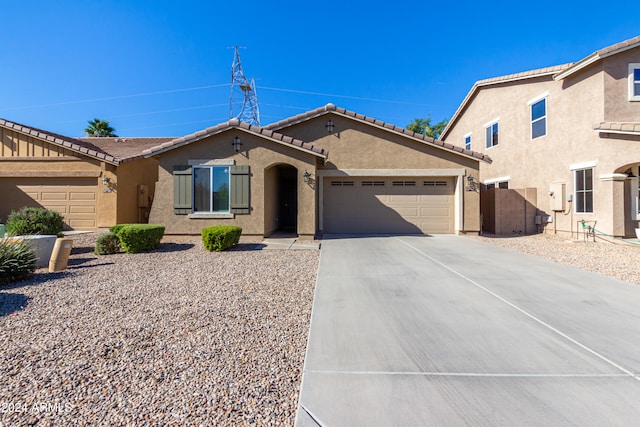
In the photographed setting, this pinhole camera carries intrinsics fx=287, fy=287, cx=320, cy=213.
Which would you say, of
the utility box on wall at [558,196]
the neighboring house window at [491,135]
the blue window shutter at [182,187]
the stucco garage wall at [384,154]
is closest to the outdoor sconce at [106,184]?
the blue window shutter at [182,187]

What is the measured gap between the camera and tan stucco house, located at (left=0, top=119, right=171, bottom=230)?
1125cm

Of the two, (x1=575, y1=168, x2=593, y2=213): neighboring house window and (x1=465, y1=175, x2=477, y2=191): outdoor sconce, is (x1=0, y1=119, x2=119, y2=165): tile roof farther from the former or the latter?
(x1=575, y1=168, x2=593, y2=213): neighboring house window

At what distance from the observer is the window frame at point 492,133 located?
15302 millimetres

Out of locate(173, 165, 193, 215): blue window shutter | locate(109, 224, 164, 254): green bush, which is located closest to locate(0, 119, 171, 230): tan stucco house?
locate(173, 165, 193, 215): blue window shutter

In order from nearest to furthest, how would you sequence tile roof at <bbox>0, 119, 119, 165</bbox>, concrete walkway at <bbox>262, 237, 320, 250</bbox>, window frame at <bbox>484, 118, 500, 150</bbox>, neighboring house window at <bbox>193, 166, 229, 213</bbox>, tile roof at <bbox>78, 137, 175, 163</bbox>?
concrete walkway at <bbox>262, 237, 320, 250</bbox> < neighboring house window at <bbox>193, 166, 229, 213</bbox> < tile roof at <bbox>0, 119, 119, 165</bbox> < tile roof at <bbox>78, 137, 175, 163</bbox> < window frame at <bbox>484, 118, 500, 150</bbox>

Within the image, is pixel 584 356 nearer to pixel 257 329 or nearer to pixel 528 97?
pixel 257 329

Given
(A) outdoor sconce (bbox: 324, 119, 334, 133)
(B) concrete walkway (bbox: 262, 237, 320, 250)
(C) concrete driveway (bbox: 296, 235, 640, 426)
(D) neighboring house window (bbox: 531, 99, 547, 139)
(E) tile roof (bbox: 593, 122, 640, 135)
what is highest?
(D) neighboring house window (bbox: 531, 99, 547, 139)

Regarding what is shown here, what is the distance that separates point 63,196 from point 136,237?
261 inches

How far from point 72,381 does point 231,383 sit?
4.19 feet

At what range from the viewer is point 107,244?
764 cm

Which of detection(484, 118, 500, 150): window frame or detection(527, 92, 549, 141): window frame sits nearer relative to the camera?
detection(527, 92, 549, 141): window frame

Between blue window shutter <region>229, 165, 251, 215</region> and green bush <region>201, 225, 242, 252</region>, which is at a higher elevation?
blue window shutter <region>229, 165, 251, 215</region>

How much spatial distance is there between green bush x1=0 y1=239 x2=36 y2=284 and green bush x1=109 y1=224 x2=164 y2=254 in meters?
1.99

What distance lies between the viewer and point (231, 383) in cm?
229
